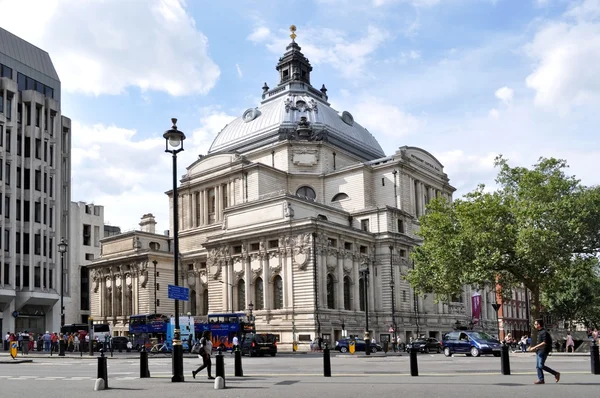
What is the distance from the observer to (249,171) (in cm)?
8731

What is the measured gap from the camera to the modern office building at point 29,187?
208ft

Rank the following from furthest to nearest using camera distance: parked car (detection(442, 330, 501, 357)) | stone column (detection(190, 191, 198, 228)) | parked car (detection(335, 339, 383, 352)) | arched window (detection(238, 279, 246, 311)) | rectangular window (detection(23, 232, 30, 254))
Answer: stone column (detection(190, 191, 198, 228)) → arched window (detection(238, 279, 246, 311)) → rectangular window (detection(23, 232, 30, 254)) → parked car (detection(335, 339, 383, 352)) → parked car (detection(442, 330, 501, 357))

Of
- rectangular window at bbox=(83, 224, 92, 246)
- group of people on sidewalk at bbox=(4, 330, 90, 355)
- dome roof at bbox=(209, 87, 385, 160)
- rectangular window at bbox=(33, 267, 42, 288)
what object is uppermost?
dome roof at bbox=(209, 87, 385, 160)

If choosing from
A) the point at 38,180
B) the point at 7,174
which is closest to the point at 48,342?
the point at 7,174

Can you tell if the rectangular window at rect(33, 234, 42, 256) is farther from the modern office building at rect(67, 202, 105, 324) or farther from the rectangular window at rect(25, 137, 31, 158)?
the modern office building at rect(67, 202, 105, 324)

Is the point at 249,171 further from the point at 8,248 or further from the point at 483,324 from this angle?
the point at 483,324

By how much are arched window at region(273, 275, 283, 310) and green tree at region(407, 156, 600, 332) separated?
21.9m

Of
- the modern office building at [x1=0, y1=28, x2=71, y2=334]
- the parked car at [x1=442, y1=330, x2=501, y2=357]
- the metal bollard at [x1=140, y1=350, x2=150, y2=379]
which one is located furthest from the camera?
the modern office building at [x1=0, y1=28, x2=71, y2=334]

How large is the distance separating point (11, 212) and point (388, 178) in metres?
45.2

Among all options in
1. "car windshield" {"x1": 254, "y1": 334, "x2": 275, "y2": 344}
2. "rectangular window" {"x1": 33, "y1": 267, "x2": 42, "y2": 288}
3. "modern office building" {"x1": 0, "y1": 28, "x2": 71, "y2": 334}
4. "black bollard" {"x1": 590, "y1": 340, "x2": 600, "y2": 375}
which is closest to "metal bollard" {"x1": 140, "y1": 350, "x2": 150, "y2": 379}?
"black bollard" {"x1": 590, "y1": 340, "x2": 600, "y2": 375}

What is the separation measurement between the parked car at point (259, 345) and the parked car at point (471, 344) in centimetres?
1279

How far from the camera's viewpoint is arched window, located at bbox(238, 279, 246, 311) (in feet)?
253

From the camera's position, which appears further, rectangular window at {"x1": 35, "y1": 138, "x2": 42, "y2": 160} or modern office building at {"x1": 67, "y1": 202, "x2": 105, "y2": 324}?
modern office building at {"x1": 67, "y1": 202, "x2": 105, "y2": 324}

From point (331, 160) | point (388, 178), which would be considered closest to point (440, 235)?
point (388, 178)
